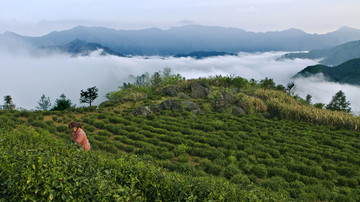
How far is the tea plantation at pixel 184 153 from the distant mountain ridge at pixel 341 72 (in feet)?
630

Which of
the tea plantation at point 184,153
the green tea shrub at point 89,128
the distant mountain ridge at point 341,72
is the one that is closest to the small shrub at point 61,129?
the tea plantation at point 184,153

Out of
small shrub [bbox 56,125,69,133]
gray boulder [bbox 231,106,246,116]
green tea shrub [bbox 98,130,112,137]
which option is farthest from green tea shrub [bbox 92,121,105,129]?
gray boulder [bbox 231,106,246,116]

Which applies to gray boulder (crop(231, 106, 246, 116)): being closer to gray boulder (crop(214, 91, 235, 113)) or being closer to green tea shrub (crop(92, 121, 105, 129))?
gray boulder (crop(214, 91, 235, 113))

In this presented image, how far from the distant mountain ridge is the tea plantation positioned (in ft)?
630

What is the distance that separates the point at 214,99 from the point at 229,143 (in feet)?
32.8

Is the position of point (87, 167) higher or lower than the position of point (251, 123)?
higher

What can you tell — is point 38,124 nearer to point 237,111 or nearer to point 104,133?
point 104,133

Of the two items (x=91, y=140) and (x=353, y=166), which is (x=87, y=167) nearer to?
(x=91, y=140)

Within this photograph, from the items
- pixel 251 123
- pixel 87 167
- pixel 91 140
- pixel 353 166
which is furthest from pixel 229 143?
pixel 87 167

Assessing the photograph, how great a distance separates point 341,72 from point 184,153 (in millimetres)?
230435

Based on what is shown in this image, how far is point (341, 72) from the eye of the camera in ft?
611

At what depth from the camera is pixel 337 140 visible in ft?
43.1

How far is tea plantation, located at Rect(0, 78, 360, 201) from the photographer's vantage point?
167 inches

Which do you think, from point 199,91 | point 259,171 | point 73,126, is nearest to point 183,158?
point 259,171
